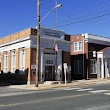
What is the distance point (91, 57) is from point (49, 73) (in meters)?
8.81

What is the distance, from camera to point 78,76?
46.7 metres

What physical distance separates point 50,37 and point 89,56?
8.95 metres

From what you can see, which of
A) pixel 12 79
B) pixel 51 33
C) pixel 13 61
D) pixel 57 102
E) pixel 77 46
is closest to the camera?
pixel 57 102

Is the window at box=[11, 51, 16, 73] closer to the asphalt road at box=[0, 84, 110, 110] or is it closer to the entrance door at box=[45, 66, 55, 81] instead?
the entrance door at box=[45, 66, 55, 81]

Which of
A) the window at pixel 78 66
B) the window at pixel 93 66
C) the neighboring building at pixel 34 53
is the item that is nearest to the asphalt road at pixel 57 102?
the neighboring building at pixel 34 53

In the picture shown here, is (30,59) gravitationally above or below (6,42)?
below

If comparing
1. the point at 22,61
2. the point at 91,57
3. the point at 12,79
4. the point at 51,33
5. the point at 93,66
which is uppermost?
the point at 51,33

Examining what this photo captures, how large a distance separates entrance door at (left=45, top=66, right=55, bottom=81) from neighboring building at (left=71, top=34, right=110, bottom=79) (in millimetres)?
6934

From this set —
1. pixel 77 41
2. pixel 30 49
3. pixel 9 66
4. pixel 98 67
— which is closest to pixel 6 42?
pixel 9 66

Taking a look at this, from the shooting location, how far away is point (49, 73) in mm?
39531

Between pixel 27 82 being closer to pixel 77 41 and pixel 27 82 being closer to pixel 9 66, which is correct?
pixel 9 66

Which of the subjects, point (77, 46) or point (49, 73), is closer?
point (49, 73)

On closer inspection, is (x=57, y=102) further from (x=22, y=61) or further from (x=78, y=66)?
(x=78, y=66)

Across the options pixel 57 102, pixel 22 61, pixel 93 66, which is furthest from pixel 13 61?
pixel 57 102
